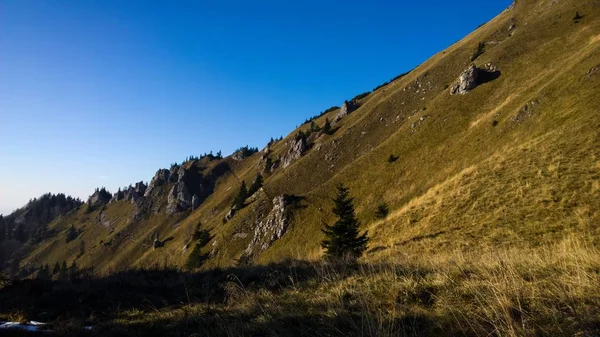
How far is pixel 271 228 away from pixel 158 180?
13075cm

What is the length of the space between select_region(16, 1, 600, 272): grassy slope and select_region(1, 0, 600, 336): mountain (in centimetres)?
15

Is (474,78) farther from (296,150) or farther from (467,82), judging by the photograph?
(296,150)

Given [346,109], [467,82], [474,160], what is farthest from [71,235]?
[474,160]

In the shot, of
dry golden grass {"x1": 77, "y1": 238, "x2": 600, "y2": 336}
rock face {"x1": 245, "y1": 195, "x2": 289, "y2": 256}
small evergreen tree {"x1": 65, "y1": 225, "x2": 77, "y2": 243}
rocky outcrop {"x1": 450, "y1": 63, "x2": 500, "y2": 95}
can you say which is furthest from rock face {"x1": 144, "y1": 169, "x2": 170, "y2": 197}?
dry golden grass {"x1": 77, "y1": 238, "x2": 600, "y2": 336}

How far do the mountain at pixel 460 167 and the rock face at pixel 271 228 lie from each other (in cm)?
27

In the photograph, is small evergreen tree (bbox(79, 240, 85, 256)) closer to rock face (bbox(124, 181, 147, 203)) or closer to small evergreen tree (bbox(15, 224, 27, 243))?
rock face (bbox(124, 181, 147, 203))

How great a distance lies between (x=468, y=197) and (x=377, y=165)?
30.9 m

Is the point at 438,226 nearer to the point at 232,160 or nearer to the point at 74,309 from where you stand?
the point at 74,309

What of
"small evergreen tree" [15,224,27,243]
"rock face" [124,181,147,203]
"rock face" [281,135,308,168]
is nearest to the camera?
"rock face" [281,135,308,168]

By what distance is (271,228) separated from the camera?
2247 inches

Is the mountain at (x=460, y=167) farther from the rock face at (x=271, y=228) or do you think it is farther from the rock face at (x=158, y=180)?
the rock face at (x=158, y=180)

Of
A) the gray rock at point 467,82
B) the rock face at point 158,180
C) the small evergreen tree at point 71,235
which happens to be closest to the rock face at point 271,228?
the gray rock at point 467,82

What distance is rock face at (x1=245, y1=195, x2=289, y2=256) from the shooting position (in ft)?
178

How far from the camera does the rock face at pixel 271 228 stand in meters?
54.2
